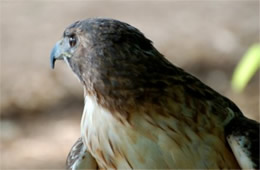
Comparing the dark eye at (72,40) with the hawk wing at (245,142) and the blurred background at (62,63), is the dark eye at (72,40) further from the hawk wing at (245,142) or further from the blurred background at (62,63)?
the blurred background at (62,63)

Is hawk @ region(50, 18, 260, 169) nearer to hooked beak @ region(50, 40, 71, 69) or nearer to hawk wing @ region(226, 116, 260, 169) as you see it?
hawk wing @ region(226, 116, 260, 169)

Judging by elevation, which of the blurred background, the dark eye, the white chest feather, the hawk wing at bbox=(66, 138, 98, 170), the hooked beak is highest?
the dark eye

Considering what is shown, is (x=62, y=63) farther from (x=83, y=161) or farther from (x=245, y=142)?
A: (x=245, y=142)

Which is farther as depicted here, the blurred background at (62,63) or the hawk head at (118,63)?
the blurred background at (62,63)

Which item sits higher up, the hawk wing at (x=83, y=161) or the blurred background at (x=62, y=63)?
the hawk wing at (x=83, y=161)

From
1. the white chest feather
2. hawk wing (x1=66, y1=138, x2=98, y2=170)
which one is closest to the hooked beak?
the white chest feather

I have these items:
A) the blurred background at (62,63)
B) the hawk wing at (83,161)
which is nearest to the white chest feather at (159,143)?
the hawk wing at (83,161)
